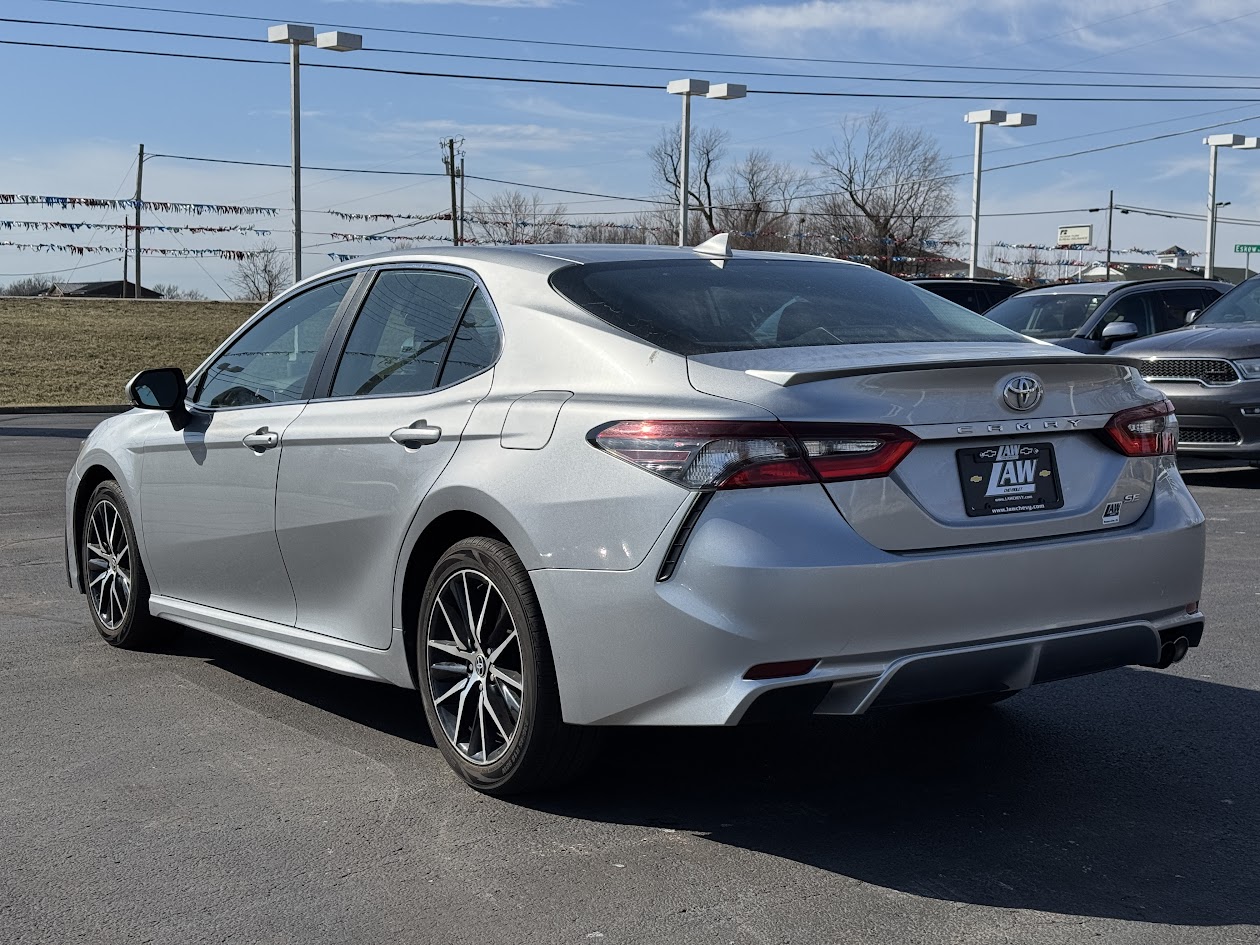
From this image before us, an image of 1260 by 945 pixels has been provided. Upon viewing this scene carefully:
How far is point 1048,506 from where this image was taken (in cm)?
396

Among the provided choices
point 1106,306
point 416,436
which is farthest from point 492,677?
point 1106,306

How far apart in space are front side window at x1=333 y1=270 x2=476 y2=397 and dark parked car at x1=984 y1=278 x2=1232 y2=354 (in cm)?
1151

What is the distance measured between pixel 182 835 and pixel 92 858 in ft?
0.81

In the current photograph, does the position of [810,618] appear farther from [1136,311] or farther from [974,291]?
[974,291]

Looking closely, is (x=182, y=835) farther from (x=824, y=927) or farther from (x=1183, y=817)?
(x=1183, y=817)

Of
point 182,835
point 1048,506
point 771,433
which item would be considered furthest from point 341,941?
point 1048,506

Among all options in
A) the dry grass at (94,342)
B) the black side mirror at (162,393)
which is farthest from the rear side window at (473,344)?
the dry grass at (94,342)

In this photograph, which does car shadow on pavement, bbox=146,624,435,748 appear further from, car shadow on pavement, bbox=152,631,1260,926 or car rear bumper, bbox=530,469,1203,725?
car rear bumper, bbox=530,469,1203,725

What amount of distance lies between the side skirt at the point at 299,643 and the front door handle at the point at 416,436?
1.88 ft

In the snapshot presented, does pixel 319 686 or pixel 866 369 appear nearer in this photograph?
pixel 866 369

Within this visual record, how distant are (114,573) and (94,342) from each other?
34534mm

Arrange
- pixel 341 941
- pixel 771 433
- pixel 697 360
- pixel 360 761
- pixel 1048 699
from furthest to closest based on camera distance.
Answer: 1. pixel 1048 699
2. pixel 360 761
3. pixel 697 360
4. pixel 771 433
5. pixel 341 941

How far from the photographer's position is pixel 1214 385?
12219mm

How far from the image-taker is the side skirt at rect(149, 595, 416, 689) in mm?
4637
